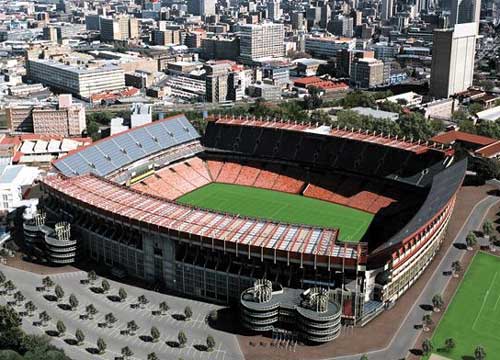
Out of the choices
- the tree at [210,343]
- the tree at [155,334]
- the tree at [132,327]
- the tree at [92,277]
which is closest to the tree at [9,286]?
the tree at [92,277]

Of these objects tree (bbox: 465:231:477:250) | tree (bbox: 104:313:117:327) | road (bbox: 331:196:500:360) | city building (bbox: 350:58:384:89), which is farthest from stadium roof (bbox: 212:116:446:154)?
city building (bbox: 350:58:384:89)

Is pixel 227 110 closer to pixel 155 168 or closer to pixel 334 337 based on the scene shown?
pixel 155 168

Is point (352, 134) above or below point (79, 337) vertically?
above

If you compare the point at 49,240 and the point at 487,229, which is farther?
the point at 487,229

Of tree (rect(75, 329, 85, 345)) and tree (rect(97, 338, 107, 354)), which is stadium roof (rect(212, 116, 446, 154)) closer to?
tree (rect(97, 338, 107, 354))

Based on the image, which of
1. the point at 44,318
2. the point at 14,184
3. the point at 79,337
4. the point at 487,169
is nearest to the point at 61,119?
the point at 14,184

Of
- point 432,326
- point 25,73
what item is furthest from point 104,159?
point 25,73

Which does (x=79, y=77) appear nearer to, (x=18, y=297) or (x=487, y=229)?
(x=18, y=297)
